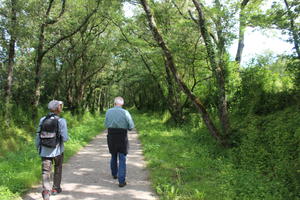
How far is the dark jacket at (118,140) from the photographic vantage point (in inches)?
221

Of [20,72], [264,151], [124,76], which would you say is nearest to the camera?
[264,151]

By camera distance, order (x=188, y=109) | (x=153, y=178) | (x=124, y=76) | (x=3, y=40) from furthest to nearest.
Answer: (x=124, y=76) → (x=188, y=109) → (x=3, y=40) → (x=153, y=178)

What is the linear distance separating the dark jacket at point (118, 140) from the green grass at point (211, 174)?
109 centimetres

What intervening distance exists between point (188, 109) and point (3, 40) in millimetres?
11051

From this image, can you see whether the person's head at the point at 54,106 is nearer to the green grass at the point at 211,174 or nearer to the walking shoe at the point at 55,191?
the walking shoe at the point at 55,191

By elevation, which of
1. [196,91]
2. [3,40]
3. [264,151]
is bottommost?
[264,151]

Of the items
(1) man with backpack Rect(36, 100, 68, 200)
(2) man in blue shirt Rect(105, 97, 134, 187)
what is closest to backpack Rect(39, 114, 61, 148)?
(1) man with backpack Rect(36, 100, 68, 200)

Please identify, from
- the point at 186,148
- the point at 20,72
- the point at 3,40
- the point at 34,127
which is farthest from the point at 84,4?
the point at 20,72

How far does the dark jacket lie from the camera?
5621 millimetres

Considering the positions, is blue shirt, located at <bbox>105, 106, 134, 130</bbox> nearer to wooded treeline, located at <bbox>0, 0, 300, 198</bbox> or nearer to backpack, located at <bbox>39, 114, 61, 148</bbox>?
backpack, located at <bbox>39, 114, 61, 148</bbox>

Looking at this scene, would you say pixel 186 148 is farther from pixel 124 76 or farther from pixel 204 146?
pixel 124 76

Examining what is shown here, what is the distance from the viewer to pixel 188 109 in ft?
53.8

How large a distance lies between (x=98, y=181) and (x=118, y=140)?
1.19 metres

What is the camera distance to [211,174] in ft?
20.7
